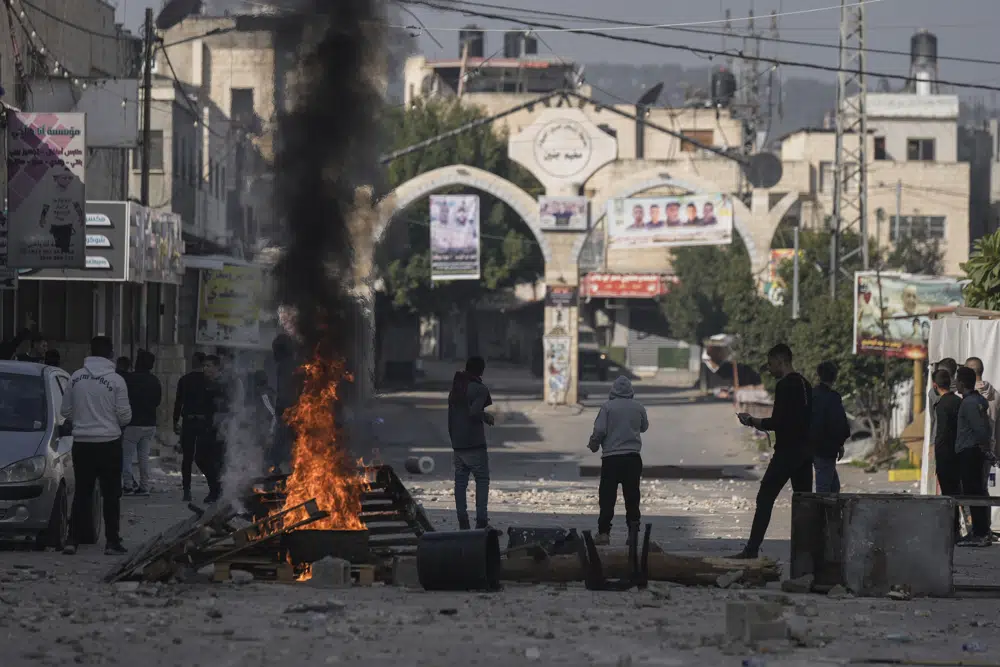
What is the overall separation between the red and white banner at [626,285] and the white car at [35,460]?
228ft

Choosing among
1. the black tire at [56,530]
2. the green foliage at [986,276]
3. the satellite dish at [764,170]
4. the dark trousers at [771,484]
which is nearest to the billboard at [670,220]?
the satellite dish at [764,170]

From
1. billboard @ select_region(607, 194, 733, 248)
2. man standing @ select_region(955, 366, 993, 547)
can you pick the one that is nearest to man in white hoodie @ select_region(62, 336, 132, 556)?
man standing @ select_region(955, 366, 993, 547)

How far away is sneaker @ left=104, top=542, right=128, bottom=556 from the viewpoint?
13984 mm

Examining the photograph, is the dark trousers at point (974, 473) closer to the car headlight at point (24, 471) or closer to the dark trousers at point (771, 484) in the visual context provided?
the dark trousers at point (771, 484)

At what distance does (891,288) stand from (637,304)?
5541cm

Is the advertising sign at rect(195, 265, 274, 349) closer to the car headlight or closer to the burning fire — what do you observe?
the car headlight

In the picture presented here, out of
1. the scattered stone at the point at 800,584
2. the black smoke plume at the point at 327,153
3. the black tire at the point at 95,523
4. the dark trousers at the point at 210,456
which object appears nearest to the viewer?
the scattered stone at the point at 800,584

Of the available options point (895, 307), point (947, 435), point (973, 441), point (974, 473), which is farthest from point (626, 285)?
point (973, 441)

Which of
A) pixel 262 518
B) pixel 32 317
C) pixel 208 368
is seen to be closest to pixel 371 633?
pixel 262 518

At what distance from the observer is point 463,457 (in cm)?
1603

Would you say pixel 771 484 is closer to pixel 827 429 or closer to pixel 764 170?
pixel 827 429

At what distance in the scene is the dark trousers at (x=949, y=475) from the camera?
54.8 ft

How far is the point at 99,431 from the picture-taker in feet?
45.8

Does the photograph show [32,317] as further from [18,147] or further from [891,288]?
[891,288]
